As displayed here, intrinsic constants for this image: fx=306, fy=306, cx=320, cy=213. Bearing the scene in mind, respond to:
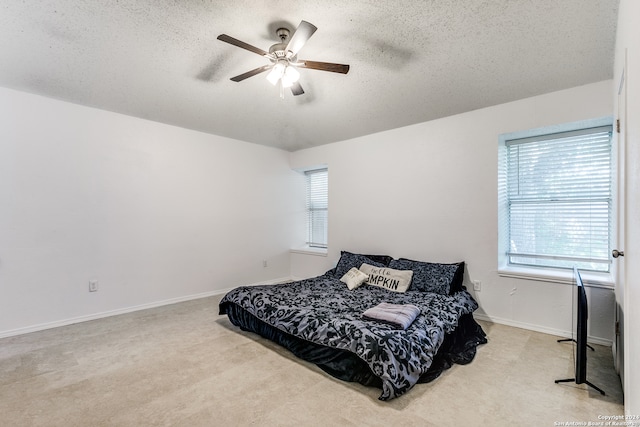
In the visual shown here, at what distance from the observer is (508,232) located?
361 centimetres

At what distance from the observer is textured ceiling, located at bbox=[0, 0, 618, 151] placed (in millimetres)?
1966

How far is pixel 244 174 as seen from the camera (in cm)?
502

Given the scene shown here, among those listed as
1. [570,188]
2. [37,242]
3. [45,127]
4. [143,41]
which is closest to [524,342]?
[570,188]

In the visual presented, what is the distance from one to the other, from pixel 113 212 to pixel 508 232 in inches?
187

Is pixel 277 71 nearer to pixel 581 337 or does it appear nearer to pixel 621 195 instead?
pixel 621 195

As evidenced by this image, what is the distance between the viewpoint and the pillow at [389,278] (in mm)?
3494

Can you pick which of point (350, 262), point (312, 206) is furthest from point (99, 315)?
point (312, 206)

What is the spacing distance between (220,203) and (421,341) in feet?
11.7

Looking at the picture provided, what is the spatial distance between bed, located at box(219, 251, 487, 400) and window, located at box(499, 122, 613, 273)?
83 cm

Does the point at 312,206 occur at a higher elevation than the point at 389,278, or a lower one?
higher

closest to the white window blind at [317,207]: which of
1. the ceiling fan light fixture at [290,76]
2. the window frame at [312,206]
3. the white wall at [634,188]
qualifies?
the window frame at [312,206]

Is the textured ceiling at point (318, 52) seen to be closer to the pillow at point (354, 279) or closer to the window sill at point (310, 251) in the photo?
the pillow at point (354, 279)

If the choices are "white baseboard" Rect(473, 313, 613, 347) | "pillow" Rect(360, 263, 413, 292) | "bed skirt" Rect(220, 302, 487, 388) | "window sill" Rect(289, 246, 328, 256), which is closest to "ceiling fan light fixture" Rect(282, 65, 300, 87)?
"bed skirt" Rect(220, 302, 487, 388)

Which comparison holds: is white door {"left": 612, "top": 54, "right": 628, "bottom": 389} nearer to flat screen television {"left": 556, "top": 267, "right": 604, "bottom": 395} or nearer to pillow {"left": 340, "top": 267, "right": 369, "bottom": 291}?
flat screen television {"left": 556, "top": 267, "right": 604, "bottom": 395}
